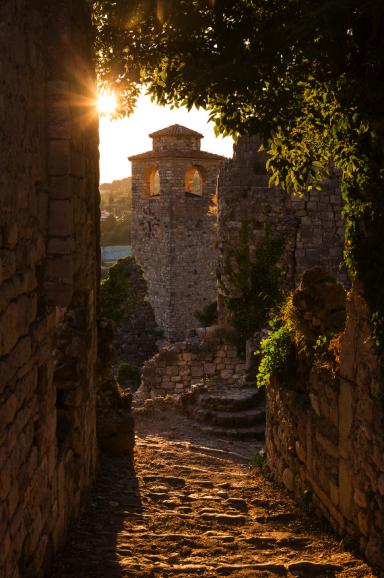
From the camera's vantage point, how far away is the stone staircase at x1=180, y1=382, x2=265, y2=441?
37.2ft

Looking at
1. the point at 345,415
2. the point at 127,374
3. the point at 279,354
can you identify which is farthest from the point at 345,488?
the point at 127,374

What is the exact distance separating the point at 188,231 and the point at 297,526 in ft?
88.6

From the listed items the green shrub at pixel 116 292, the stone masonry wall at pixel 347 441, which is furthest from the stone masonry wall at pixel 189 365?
the stone masonry wall at pixel 347 441

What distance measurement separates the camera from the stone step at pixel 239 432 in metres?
11.1

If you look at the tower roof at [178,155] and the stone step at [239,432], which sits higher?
the tower roof at [178,155]

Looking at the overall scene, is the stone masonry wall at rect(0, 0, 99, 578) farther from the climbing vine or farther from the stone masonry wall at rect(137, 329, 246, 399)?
the stone masonry wall at rect(137, 329, 246, 399)

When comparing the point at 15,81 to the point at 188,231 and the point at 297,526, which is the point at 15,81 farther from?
the point at 188,231

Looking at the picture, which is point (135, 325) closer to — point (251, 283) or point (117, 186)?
point (251, 283)

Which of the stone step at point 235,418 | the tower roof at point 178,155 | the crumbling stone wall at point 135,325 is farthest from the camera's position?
the tower roof at point 178,155

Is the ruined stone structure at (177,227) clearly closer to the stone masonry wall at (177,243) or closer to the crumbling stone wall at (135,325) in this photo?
the stone masonry wall at (177,243)

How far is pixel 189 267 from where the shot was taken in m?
32.4

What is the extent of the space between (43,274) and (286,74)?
8.65 feet

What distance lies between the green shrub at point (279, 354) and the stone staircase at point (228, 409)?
13.7 feet

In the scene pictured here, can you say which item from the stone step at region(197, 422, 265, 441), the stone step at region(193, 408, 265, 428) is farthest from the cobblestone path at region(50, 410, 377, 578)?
the stone step at region(193, 408, 265, 428)
